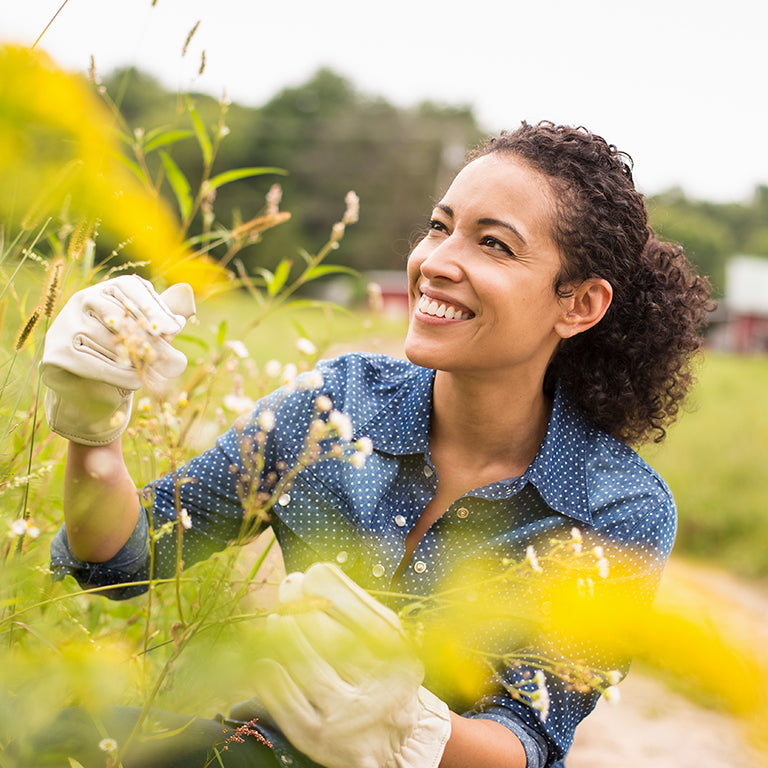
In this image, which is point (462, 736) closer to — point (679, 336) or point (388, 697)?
point (388, 697)

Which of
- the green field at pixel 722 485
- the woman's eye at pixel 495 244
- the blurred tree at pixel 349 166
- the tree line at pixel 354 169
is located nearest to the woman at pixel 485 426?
the woman's eye at pixel 495 244

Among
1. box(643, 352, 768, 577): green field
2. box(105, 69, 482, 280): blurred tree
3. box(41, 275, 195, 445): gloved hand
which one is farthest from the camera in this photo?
box(105, 69, 482, 280): blurred tree

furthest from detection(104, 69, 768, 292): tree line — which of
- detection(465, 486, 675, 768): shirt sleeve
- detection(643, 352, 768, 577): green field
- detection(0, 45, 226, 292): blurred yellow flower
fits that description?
A: detection(0, 45, 226, 292): blurred yellow flower

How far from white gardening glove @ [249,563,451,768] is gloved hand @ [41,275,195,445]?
14.1 inches

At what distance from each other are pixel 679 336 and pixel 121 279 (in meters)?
1.31

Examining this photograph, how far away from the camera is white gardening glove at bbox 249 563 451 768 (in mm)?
804

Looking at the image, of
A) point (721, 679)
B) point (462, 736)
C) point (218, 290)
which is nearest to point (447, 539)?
point (462, 736)

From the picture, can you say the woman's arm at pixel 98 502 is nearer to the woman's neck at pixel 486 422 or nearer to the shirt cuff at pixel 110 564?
the shirt cuff at pixel 110 564

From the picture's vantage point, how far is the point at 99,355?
3.35 feet

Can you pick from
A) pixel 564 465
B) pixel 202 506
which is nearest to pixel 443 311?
pixel 564 465

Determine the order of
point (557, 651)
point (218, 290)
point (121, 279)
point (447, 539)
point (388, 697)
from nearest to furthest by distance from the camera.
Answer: point (388, 697), point (121, 279), point (557, 651), point (447, 539), point (218, 290)

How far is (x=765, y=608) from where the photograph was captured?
4.64m

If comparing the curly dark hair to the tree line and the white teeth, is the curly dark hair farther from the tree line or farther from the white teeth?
the tree line

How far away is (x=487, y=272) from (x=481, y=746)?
799 mm
